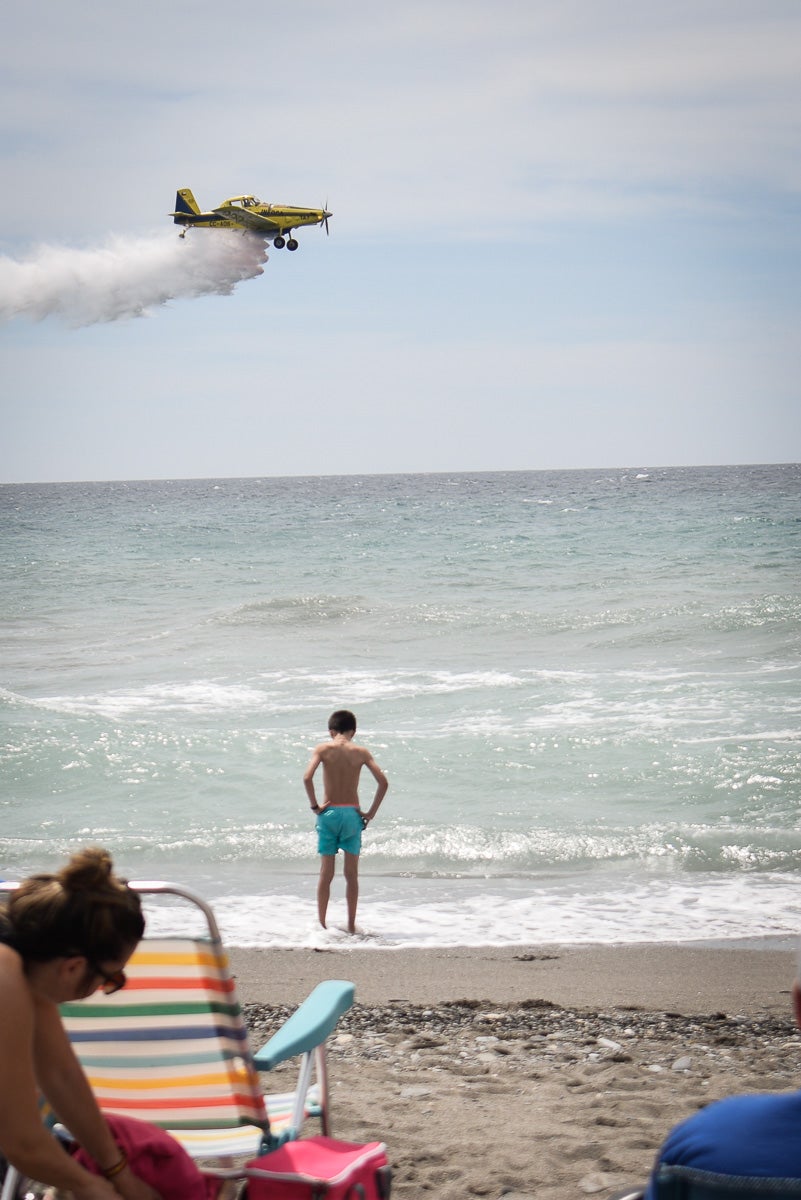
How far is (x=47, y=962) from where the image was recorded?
2.13m

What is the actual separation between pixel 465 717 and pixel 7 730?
5.17 m

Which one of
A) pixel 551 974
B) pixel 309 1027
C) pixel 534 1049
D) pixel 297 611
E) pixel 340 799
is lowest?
pixel 551 974

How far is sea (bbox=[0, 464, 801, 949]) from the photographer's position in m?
7.89

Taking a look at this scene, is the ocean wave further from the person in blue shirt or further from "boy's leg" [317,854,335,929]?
the person in blue shirt

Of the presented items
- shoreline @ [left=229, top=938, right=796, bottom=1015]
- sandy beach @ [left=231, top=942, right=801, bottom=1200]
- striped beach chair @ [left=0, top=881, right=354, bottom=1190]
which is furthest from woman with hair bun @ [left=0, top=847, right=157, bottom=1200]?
shoreline @ [left=229, top=938, right=796, bottom=1015]

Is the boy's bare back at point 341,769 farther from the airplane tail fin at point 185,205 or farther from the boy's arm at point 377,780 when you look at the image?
the airplane tail fin at point 185,205

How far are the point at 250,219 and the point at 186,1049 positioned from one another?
1020 inches

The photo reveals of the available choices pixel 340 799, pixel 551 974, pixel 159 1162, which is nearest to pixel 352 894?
pixel 340 799

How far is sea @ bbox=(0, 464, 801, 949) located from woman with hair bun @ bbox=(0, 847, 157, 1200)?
481 cm

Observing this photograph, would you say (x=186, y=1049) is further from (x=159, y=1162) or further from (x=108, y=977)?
(x=108, y=977)

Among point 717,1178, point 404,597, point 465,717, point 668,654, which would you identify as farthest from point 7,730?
point 404,597

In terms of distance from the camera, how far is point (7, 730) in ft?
43.3

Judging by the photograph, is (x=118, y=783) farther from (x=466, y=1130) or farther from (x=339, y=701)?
(x=466, y=1130)

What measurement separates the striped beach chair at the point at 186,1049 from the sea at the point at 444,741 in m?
4.06
